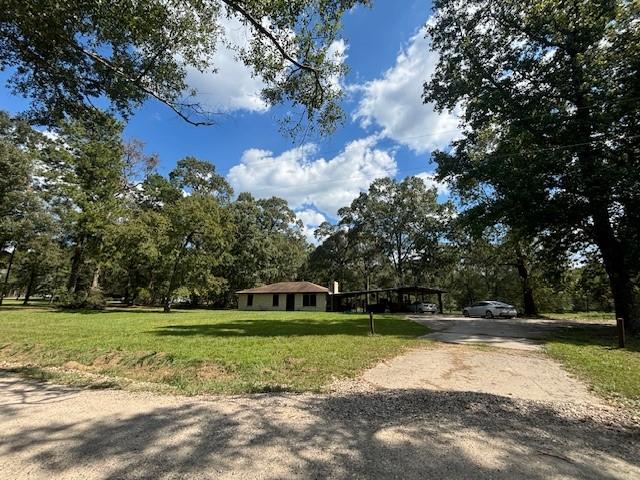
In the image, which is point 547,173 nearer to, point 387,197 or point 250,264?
point 387,197

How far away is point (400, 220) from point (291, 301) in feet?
55.1

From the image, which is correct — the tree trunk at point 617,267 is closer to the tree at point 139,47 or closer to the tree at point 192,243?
the tree at point 139,47

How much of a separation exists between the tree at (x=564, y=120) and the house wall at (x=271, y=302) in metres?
23.1

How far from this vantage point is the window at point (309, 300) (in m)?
35.6

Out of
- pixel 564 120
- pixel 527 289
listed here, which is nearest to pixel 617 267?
pixel 564 120

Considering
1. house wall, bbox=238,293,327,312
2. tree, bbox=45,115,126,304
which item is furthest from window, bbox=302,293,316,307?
tree, bbox=45,115,126,304

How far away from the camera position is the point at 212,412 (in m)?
4.17

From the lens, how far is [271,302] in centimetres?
3694

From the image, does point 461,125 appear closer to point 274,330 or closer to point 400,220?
point 274,330

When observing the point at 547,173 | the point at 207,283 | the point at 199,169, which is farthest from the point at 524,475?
the point at 199,169

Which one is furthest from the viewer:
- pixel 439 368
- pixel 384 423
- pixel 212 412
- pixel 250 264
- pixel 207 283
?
pixel 250 264

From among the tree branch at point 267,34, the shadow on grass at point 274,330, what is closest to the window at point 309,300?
the shadow on grass at point 274,330

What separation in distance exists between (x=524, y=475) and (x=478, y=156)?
51.4 feet

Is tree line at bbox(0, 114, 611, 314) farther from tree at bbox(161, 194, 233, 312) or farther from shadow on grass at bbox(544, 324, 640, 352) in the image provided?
shadow on grass at bbox(544, 324, 640, 352)
